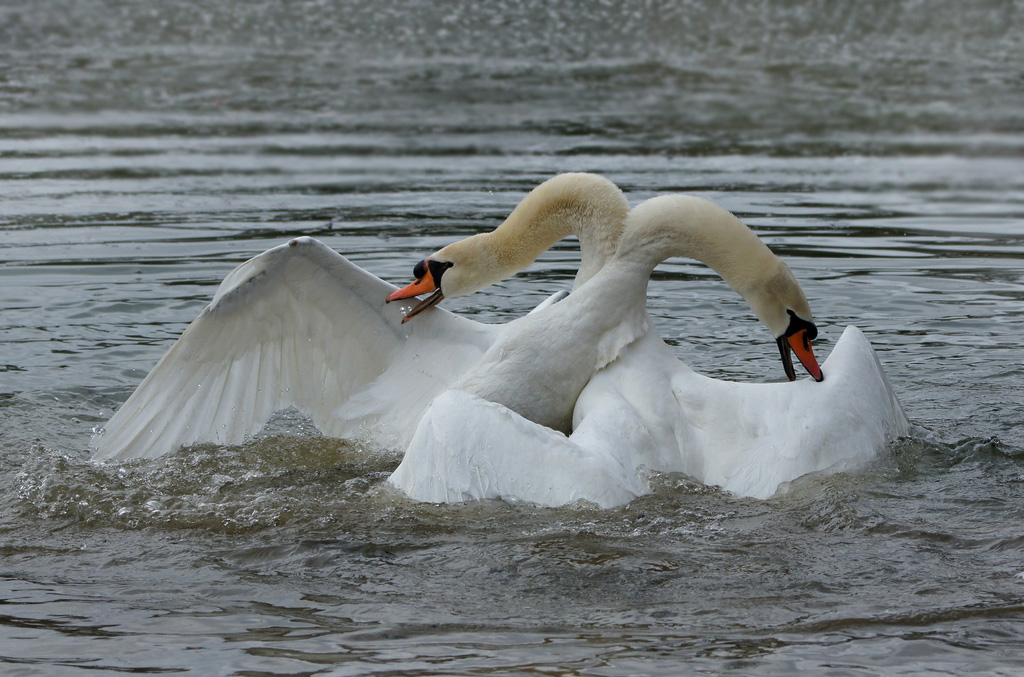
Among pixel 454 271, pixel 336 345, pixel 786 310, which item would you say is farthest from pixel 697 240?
pixel 336 345

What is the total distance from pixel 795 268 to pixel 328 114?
7.90m

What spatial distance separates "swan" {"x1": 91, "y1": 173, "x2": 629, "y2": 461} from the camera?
21.4 ft

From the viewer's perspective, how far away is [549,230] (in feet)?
22.1

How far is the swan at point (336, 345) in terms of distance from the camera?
6527 mm

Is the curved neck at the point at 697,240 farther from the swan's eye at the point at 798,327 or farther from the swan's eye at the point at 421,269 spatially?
the swan's eye at the point at 421,269

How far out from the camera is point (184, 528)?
5602 mm

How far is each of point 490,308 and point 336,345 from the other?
7.91ft

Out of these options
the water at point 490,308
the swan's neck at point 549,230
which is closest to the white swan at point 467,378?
the swan's neck at point 549,230

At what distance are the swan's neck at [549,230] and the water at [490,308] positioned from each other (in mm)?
1055

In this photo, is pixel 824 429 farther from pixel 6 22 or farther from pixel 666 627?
pixel 6 22

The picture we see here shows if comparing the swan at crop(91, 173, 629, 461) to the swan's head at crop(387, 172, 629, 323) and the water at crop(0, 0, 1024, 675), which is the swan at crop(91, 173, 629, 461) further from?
the water at crop(0, 0, 1024, 675)

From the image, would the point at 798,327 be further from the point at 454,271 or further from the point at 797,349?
the point at 454,271

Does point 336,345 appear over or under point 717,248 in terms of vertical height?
under

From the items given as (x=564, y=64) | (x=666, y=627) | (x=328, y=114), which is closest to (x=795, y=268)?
(x=666, y=627)
